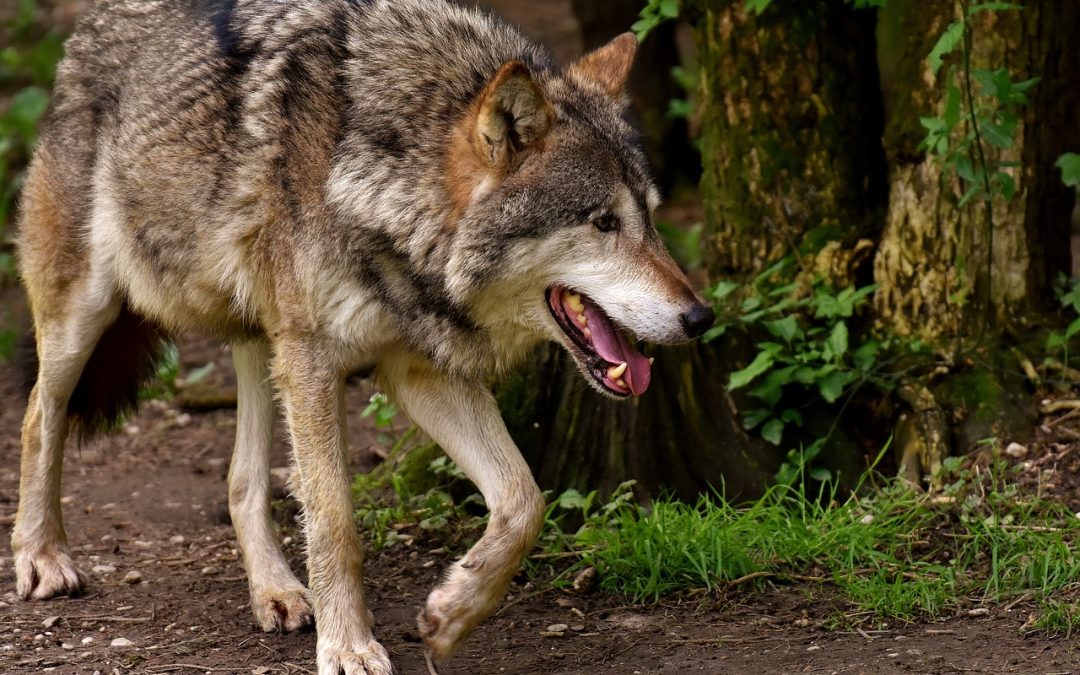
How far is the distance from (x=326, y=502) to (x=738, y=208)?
2.25m

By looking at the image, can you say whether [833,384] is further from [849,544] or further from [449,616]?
[449,616]

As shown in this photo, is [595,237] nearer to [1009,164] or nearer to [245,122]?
[245,122]

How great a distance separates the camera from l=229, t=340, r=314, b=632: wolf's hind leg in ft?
14.2

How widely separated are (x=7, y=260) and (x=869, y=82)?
572 centimetres

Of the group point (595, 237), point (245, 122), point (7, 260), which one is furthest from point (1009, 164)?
point (7, 260)

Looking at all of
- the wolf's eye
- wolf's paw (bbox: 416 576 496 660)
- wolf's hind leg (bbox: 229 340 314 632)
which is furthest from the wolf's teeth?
wolf's hind leg (bbox: 229 340 314 632)

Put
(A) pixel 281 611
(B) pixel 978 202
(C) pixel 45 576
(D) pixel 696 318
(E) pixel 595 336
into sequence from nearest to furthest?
(D) pixel 696 318 < (E) pixel 595 336 < (A) pixel 281 611 < (C) pixel 45 576 < (B) pixel 978 202

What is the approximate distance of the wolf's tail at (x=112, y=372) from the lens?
501 centimetres

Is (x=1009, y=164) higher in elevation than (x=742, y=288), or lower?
higher

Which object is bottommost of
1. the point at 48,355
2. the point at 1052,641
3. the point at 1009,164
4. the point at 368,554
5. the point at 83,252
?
the point at 368,554

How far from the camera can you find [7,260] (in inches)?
330

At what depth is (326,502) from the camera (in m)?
3.88

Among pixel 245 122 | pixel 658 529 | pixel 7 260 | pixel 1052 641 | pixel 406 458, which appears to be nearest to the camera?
pixel 1052 641

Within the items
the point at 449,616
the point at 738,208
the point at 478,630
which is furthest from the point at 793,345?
the point at 449,616
